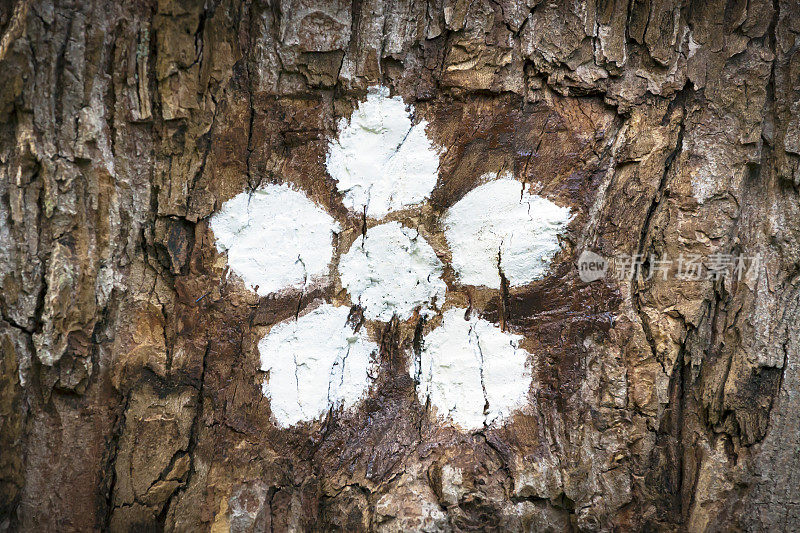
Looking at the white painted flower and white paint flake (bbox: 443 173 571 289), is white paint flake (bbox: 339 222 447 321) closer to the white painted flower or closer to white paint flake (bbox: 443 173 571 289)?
the white painted flower

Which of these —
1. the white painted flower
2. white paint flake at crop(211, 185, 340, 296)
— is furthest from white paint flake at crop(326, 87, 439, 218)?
white paint flake at crop(211, 185, 340, 296)

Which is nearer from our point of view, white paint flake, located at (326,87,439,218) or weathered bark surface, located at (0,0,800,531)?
weathered bark surface, located at (0,0,800,531)

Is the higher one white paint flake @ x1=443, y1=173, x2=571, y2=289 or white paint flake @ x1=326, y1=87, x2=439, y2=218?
white paint flake @ x1=326, y1=87, x2=439, y2=218

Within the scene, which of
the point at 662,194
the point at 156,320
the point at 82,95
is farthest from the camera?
the point at 662,194

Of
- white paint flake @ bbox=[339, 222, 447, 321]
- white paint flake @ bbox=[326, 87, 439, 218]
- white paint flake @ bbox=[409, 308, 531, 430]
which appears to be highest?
white paint flake @ bbox=[326, 87, 439, 218]

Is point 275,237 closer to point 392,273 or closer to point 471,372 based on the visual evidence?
point 392,273

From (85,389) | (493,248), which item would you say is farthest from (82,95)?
(493,248)

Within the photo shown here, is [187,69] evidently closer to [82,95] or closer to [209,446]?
[82,95]
